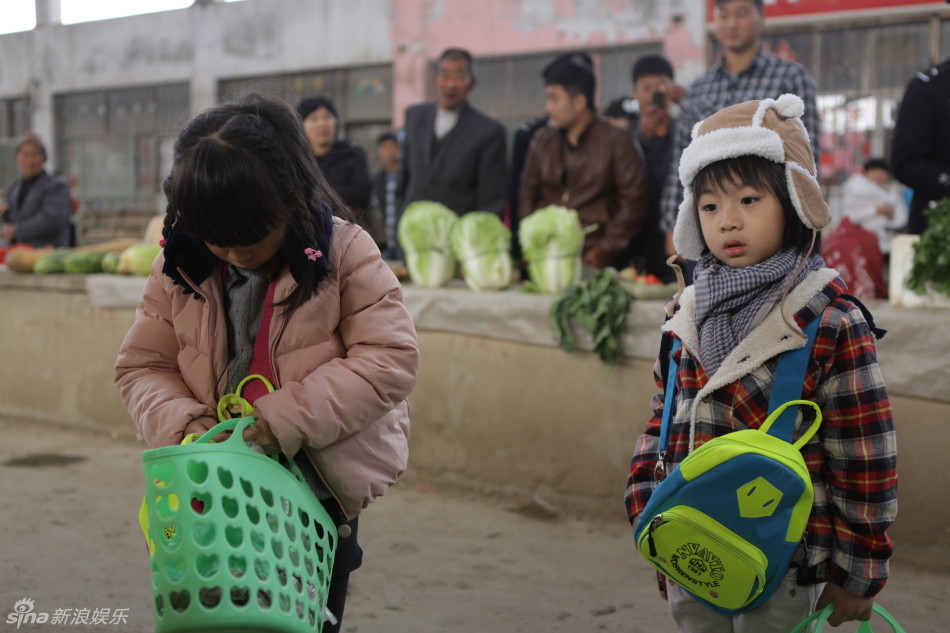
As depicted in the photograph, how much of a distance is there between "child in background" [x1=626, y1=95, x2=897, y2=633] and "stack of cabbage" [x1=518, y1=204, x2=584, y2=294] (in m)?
2.84

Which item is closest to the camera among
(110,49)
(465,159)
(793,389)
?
(793,389)

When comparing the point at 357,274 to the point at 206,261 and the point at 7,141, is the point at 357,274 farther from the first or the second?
the point at 7,141

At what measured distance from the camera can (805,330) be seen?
1793 millimetres

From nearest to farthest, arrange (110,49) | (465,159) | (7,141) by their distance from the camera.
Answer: (465,159)
(110,49)
(7,141)

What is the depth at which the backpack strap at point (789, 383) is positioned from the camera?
1.74 m

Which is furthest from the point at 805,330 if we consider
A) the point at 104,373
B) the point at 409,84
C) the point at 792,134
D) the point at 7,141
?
the point at 7,141

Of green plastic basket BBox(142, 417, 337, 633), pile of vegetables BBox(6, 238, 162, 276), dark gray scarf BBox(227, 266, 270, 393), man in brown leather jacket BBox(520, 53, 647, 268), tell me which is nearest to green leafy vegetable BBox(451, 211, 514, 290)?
man in brown leather jacket BBox(520, 53, 647, 268)

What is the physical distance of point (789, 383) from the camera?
177 centimetres

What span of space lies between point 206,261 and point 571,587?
7.52ft

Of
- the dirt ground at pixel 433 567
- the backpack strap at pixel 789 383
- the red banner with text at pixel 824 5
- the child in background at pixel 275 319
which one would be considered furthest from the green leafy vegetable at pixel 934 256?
the red banner with text at pixel 824 5

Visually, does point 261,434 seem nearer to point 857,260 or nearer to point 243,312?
point 243,312

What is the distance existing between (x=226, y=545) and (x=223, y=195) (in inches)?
25.8

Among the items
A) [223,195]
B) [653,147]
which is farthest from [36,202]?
[223,195]

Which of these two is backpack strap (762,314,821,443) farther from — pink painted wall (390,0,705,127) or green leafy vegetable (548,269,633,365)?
pink painted wall (390,0,705,127)
